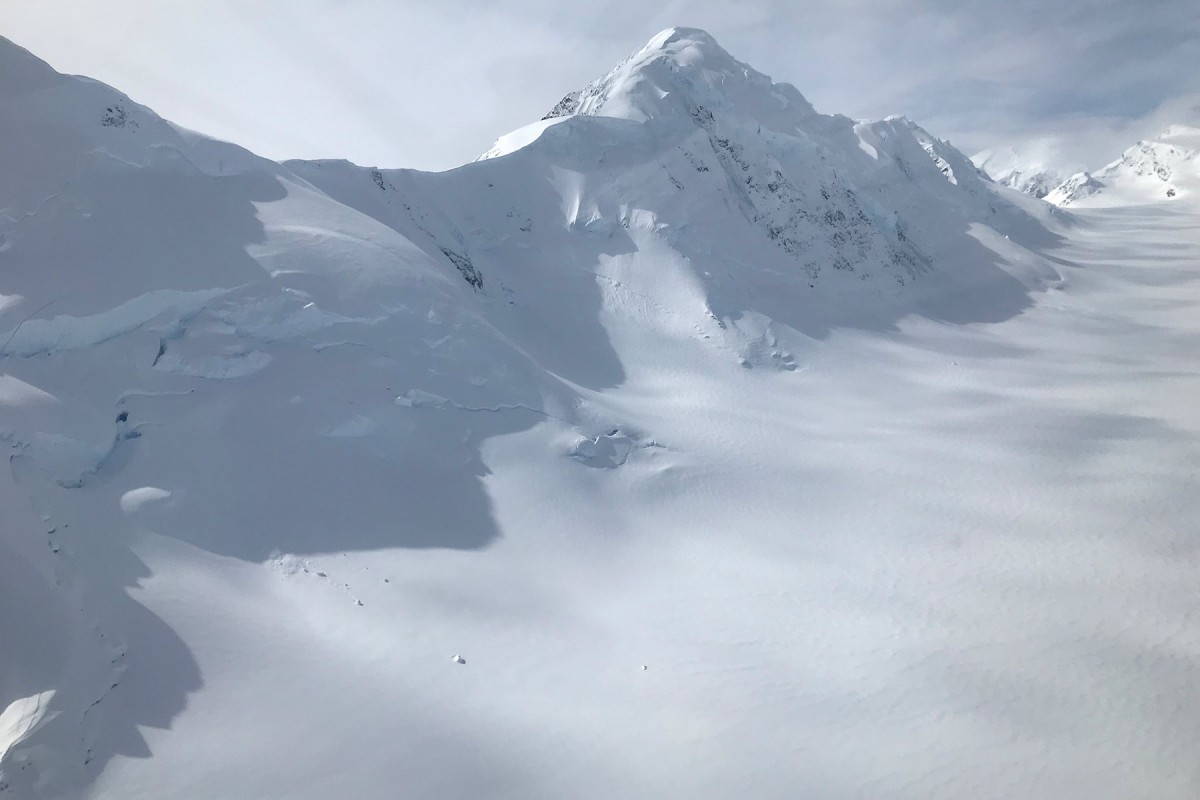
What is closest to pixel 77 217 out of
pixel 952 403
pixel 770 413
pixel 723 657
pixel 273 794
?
pixel 273 794

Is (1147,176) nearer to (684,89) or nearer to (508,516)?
(684,89)

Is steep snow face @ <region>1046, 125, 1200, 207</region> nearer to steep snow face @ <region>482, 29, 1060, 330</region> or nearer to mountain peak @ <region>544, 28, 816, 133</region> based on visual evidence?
steep snow face @ <region>482, 29, 1060, 330</region>

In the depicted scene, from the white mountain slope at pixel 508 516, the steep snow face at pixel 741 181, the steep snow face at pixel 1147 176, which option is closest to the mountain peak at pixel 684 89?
the steep snow face at pixel 741 181

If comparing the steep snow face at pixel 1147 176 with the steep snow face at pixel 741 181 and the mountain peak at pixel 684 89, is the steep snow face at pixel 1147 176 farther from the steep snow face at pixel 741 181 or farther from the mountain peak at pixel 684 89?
the mountain peak at pixel 684 89

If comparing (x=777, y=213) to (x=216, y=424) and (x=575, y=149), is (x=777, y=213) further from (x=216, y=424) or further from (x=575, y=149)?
(x=216, y=424)

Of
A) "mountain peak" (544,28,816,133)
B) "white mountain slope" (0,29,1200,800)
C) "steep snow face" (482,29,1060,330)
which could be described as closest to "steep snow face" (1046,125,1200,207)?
"steep snow face" (482,29,1060,330)

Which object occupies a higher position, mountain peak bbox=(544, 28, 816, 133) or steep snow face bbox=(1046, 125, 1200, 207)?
steep snow face bbox=(1046, 125, 1200, 207)
